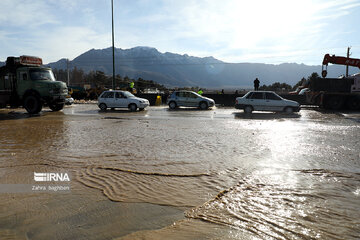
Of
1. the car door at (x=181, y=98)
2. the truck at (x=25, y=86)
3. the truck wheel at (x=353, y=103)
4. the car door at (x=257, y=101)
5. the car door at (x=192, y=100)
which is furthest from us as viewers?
the car door at (x=181, y=98)

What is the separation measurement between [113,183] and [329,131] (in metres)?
8.46

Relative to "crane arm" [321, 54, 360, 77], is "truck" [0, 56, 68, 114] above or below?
below

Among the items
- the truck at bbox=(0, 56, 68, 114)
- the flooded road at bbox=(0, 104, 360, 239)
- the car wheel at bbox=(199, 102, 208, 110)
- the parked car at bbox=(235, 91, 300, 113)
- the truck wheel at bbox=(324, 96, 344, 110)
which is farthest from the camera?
the car wheel at bbox=(199, 102, 208, 110)

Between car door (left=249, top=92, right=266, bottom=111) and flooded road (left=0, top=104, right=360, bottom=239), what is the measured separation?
926 centimetres

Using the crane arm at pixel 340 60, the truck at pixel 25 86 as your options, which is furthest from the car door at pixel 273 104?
the truck at pixel 25 86

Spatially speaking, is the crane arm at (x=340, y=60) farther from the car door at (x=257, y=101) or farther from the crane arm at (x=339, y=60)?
the car door at (x=257, y=101)

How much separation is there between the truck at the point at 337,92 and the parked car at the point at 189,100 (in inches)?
314

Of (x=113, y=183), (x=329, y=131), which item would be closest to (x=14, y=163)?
(x=113, y=183)

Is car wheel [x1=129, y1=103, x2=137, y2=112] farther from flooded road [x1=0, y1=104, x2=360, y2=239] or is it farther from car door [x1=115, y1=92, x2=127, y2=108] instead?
flooded road [x1=0, y1=104, x2=360, y2=239]

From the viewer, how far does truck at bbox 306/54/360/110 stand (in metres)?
19.8

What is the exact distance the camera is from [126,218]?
10.6ft

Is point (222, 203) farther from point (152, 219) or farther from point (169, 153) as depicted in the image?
point (169, 153)

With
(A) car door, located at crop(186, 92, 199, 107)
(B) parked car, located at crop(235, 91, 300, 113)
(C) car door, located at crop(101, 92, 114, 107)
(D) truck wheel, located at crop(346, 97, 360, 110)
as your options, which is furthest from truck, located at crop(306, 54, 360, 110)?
(C) car door, located at crop(101, 92, 114, 107)

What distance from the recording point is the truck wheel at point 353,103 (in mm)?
19711
